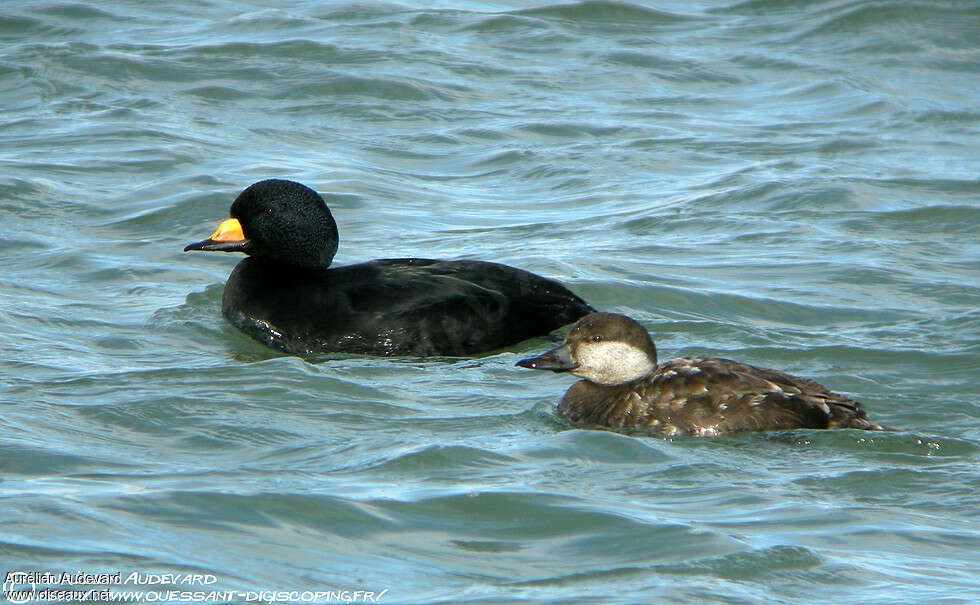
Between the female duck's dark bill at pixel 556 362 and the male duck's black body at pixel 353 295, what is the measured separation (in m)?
1.01

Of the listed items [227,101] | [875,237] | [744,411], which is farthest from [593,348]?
[227,101]

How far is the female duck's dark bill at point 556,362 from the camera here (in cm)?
762

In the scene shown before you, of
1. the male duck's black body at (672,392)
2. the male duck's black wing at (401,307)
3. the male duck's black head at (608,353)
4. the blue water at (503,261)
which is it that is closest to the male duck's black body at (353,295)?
the male duck's black wing at (401,307)

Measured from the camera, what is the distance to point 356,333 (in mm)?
8586

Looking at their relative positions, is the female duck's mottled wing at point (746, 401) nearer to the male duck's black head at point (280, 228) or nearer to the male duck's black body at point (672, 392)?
the male duck's black body at point (672, 392)

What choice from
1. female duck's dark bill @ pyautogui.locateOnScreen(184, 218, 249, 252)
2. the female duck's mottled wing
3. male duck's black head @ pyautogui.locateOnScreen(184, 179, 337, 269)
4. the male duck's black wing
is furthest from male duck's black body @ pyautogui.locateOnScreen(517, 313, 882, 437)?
female duck's dark bill @ pyautogui.locateOnScreen(184, 218, 249, 252)

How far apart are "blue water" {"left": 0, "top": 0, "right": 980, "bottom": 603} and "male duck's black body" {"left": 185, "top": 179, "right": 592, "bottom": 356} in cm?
14

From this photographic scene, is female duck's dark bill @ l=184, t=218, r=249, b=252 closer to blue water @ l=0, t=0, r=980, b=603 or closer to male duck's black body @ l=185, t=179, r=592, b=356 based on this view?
male duck's black body @ l=185, t=179, r=592, b=356

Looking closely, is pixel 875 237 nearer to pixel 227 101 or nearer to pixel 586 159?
pixel 586 159

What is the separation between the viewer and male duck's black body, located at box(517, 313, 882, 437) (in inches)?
276

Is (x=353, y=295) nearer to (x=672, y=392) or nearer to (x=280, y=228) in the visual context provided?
(x=280, y=228)

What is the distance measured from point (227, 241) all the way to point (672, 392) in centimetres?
303

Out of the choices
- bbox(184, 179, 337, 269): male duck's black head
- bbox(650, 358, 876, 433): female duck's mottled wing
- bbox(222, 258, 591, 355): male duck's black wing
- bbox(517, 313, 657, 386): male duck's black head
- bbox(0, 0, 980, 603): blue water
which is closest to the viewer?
bbox(0, 0, 980, 603): blue water

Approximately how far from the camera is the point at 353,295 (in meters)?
8.70
